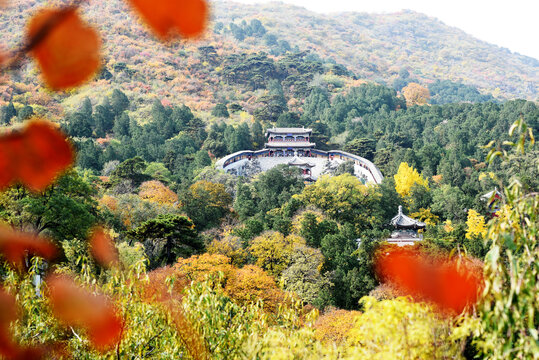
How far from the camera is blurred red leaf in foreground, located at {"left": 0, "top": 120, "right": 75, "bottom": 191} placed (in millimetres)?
2211

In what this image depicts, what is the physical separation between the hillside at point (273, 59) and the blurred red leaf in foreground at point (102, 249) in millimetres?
5588

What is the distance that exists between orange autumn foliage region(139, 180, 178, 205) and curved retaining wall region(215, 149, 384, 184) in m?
7.41

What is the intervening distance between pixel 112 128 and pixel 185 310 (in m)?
35.5

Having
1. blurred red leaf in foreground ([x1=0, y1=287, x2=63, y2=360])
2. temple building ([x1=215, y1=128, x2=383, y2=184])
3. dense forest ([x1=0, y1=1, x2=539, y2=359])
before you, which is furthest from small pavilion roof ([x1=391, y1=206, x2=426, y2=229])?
blurred red leaf in foreground ([x1=0, y1=287, x2=63, y2=360])

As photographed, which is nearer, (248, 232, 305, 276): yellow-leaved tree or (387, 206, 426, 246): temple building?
(248, 232, 305, 276): yellow-leaved tree

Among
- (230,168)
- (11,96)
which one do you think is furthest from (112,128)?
(230,168)

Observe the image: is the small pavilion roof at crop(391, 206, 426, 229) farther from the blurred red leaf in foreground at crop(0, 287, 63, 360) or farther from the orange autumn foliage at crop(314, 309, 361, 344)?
the blurred red leaf in foreground at crop(0, 287, 63, 360)

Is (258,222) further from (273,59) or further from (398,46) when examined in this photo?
(398,46)

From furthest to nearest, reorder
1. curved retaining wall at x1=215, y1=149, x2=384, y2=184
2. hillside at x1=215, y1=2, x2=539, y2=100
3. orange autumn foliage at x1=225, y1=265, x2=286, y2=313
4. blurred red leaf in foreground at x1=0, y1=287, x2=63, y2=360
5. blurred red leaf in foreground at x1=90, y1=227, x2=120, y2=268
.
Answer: hillside at x1=215, y1=2, x2=539, y2=100, curved retaining wall at x1=215, y1=149, x2=384, y2=184, orange autumn foliage at x1=225, y1=265, x2=286, y2=313, blurred red leaf in foreground at x1=90, y1=227, x2=120, y2=268, blurred red leaf in foreground at x1=0, y1=287, x2=63, y2=360

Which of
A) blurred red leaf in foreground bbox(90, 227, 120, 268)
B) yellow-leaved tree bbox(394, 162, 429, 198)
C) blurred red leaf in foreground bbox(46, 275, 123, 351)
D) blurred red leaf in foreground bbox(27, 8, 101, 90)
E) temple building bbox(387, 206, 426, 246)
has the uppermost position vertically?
blurred red leaf in foreground bbox(27, 8, 101, 90)

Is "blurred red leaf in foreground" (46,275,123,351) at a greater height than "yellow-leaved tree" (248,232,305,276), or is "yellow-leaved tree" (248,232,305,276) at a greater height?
"blurred red leaf in foreground" (46,275,123,351)

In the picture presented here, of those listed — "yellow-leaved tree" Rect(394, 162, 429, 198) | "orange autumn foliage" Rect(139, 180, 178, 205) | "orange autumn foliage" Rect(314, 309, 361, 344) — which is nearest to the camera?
"orange autumn foliage" Rect(314, 309, 361, 344)

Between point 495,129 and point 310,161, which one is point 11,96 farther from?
point 495,129

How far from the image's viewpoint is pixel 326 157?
3894 cm
